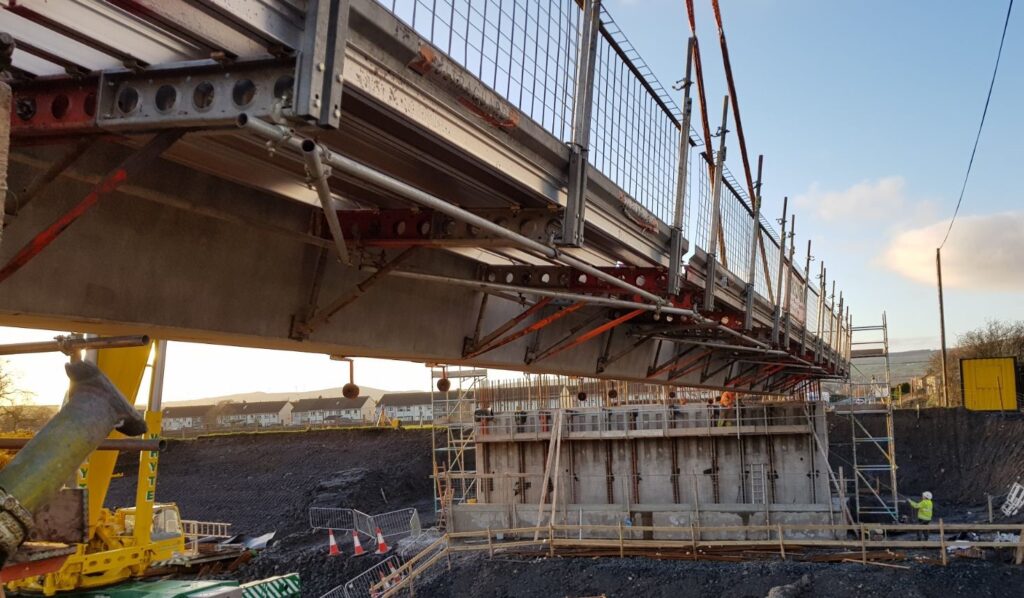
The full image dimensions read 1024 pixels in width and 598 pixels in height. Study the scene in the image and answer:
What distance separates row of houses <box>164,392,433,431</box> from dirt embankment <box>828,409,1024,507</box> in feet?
247

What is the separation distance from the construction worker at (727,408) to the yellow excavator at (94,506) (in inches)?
775

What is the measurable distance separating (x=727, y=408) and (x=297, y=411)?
9950 cm

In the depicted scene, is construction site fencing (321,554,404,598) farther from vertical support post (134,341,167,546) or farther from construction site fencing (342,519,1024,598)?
vertical support post (134,341,167,546)

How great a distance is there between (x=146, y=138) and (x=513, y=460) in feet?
95.3

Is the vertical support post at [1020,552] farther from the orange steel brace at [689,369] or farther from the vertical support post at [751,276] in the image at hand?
the vertical support post at [751,276]

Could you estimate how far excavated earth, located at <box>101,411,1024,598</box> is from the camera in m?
19.9

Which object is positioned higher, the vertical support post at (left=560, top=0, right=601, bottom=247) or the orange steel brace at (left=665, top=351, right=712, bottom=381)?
the vertical support post at (left=560, top=0, right=601, bottom=247)

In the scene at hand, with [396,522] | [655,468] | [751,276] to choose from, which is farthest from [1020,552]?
[396,522]

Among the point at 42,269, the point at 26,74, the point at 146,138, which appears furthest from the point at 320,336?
the point at 26,74

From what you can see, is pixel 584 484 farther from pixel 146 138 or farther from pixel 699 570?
pixel 146 138

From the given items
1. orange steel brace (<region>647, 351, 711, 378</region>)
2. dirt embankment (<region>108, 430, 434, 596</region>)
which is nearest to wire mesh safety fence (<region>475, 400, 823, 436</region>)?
dirt embankment (<region>108, 430, 434, 596</region>)

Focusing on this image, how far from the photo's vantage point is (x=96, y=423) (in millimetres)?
2977

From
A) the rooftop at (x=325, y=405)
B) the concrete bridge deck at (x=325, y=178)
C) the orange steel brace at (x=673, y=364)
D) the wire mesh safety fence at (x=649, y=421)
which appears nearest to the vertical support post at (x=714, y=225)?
the concrete bridge deck at (x=325, y=178)

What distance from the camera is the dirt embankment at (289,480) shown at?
132 feet
